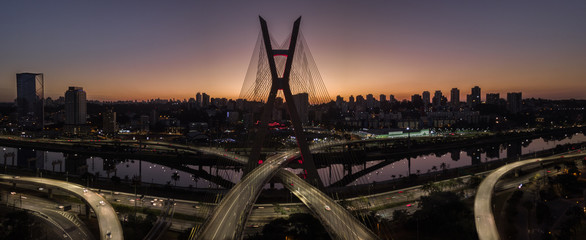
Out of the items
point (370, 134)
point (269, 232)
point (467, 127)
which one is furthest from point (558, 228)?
point (467, 127)

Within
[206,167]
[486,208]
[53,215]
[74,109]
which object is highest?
[74,109]

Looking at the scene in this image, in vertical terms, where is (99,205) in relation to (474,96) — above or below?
below

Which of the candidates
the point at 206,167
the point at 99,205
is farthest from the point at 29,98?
the point at 99,205

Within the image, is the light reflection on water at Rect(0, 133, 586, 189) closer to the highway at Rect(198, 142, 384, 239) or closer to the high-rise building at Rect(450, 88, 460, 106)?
the highway at Rect(198, 142, 384, 239)

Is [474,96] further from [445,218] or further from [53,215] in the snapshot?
[53,215]

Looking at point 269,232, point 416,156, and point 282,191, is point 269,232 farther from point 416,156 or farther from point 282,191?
point 416,156
